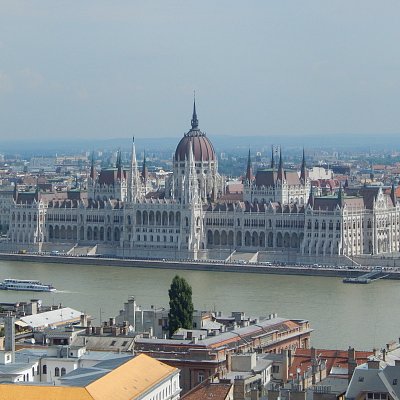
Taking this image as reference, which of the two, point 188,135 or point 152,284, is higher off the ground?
point 188,135

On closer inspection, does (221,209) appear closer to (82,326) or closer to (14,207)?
(14,207)

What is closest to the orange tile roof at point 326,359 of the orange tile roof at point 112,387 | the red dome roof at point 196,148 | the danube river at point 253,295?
the orange tile roof at point 112,387

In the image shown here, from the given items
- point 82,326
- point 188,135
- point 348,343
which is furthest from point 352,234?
point 82,326

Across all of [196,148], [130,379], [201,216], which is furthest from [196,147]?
[130,379]

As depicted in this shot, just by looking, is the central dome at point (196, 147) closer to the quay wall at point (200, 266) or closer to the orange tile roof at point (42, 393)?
the quay wall at point (200, 266)

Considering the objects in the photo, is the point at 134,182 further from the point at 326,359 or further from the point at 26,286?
the point at 326,359

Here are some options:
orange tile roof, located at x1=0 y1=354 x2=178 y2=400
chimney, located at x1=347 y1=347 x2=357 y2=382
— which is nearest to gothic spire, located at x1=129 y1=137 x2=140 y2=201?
chimney, located at x1=347 y1=347 x2=357 y2=382
